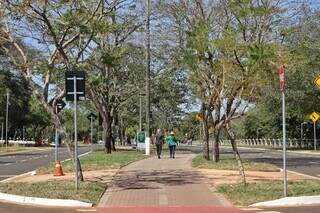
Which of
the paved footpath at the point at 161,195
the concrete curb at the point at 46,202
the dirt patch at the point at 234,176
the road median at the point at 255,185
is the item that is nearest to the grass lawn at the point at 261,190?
the road median at the point at 255,185

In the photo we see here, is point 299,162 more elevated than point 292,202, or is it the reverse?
point 299,162

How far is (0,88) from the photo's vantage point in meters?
73.8

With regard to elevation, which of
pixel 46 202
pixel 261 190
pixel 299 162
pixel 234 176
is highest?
pixel 299 162

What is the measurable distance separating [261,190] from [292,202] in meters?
1.96

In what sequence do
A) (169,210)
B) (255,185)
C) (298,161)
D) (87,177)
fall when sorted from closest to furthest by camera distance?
(169,210) → (255,185) → (87,177) → (298,161)

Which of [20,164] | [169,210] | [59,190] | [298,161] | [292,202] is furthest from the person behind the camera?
[298,161]

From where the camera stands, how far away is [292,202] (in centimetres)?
1570

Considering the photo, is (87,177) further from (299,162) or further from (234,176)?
Result: (299,162)

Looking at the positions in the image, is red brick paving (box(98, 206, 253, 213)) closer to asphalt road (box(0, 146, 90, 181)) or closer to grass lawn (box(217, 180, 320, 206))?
grass lawn (box(217, 180, 320, 206))

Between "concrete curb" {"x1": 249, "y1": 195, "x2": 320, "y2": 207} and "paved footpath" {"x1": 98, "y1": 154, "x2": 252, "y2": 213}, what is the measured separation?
96 cm

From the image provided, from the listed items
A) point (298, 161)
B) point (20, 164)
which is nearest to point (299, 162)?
point (298, 161)

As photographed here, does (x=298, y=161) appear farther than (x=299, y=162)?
Yes

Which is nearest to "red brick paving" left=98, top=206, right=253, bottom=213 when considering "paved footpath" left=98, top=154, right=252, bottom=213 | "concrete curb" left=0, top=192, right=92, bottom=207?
"paved footpath" left=98, top=154, right=252, bottom=213

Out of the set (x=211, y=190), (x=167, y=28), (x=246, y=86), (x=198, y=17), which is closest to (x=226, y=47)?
(x=246, y=86)
